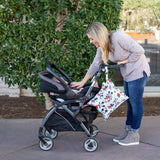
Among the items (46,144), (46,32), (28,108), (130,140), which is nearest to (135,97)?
(130,140)

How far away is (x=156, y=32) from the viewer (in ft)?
26.7

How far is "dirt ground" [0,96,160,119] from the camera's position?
6.31 m

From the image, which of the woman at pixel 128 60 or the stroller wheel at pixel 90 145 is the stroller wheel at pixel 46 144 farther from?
the woman at pixel 128 60

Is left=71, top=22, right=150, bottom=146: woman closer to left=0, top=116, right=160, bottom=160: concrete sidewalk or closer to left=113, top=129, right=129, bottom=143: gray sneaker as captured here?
left=113, top=129, right=129, bottom=143: gray sneaker

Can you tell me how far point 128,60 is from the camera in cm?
430

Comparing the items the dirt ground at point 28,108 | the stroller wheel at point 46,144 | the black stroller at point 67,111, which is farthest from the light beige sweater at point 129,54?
the dirt ground at point 28,108

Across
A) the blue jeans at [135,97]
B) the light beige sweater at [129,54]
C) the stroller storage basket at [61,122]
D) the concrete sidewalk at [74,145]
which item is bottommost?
the concrete sidewalk at [74,145]

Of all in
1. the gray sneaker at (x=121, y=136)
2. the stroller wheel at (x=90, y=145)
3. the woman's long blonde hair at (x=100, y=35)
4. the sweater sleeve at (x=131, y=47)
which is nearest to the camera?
the woman's long blonde hair at (x=100, y=35)

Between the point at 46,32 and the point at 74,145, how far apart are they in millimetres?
2051

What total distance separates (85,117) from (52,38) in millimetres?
1876

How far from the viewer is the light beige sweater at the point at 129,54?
420cm

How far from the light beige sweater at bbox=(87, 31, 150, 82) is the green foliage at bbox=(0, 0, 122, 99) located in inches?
51.7

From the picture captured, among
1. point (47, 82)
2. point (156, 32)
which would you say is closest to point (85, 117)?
point (47, 82)

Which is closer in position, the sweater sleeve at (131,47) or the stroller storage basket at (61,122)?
the sweater sleeve at (131,47)
